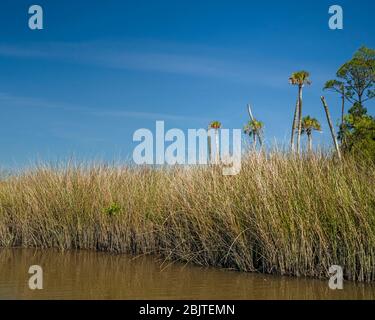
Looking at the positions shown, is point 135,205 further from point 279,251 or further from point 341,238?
point 341,238

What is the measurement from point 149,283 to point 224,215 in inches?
69.8

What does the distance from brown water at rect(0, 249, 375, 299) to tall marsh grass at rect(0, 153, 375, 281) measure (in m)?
0.39

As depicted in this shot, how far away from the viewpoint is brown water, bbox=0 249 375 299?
22.1 ft

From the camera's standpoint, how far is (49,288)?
7.28 metres

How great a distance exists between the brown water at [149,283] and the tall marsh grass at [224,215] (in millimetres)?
391

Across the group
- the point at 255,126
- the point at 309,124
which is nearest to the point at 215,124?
the point at 309,124

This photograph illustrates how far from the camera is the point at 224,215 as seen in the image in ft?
27.7

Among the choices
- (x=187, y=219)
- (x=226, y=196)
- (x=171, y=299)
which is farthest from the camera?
(x=187, y=219)

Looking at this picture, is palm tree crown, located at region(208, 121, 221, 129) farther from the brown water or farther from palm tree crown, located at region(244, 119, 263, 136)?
the brown water

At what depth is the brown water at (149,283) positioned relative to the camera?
6742 millimetres

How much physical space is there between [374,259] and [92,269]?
4.63m

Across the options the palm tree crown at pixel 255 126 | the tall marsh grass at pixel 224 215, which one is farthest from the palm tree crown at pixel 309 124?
the tall marsh grass at pixel 224 215

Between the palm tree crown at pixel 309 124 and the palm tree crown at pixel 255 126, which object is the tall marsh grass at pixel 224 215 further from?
the palm tree crown at pixel 309 124
